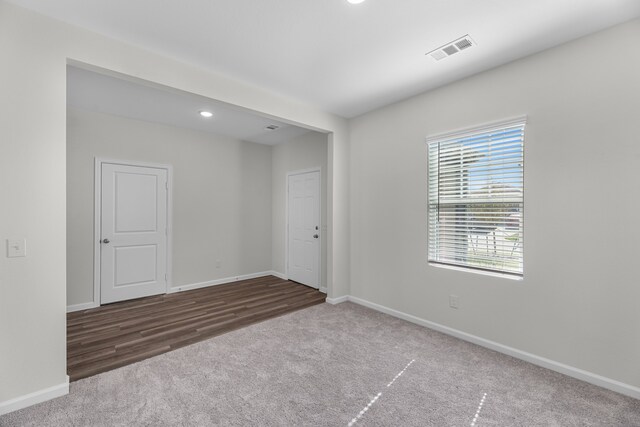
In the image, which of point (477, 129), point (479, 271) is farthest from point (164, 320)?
point (477, 129)

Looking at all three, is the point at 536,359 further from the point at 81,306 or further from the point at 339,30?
the point at 81,306

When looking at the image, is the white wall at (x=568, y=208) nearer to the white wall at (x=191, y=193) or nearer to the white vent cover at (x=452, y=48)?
the white vent cover at (x=452, y=48)

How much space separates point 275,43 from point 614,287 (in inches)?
126

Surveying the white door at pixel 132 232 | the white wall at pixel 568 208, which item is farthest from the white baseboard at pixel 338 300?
the white door at pixel 132 232

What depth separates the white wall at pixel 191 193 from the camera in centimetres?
374

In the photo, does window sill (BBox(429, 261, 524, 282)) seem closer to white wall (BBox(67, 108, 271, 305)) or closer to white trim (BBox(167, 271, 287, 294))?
white trim (BBox(167, 271, 287, 294))

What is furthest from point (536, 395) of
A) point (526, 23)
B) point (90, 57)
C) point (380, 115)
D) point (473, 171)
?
point (90, 57)

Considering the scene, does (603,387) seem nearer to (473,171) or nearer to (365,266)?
(473,171)

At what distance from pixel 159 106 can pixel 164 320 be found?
106 inches

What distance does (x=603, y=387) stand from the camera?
2107mm

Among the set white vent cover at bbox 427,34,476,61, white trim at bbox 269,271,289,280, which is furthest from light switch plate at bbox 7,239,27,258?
white trim at bbox 269,271,289,280

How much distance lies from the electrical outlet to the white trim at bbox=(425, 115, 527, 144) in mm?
1672

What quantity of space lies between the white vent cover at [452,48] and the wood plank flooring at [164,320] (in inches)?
129

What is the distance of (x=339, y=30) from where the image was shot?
2.14 m
